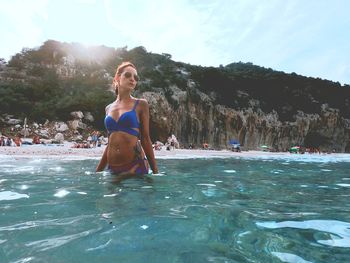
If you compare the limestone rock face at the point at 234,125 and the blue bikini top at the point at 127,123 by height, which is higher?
the limestone rock face at the point at 234,125

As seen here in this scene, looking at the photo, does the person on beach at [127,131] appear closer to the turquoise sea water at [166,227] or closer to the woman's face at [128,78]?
the woman's face at [128,78]

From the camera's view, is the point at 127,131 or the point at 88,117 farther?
the point at 88,117

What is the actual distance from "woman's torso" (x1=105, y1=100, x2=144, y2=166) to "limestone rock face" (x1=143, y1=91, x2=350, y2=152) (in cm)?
3179

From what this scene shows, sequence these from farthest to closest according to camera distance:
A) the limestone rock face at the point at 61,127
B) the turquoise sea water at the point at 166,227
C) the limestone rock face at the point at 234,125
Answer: the limestone rock face at the point at 234,125, the limestone rock face at the point at 61,127, the turquoise sea water at the point at 166,227

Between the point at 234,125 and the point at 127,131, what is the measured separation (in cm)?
4157

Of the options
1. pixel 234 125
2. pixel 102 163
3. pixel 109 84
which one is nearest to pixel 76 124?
pixel 109 84

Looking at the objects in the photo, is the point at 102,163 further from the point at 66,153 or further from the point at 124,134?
the point at 66,153

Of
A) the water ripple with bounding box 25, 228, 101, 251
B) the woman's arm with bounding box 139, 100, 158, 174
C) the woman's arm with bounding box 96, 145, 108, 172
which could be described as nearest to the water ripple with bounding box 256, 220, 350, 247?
the water ripple with bounding box 25, 228, 101, 251

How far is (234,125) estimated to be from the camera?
44.9m

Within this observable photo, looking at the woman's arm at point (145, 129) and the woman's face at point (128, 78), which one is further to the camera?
the woman's face at point (128, 78)

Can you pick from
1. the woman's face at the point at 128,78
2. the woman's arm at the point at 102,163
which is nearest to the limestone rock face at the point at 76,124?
the woman's arm at the point at 102,163

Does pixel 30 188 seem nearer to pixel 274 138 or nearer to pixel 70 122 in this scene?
pixel 70 122

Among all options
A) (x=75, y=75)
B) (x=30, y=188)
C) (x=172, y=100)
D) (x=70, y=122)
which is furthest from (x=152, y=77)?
(x=30, y=188)

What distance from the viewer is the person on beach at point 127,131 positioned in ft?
14.5
